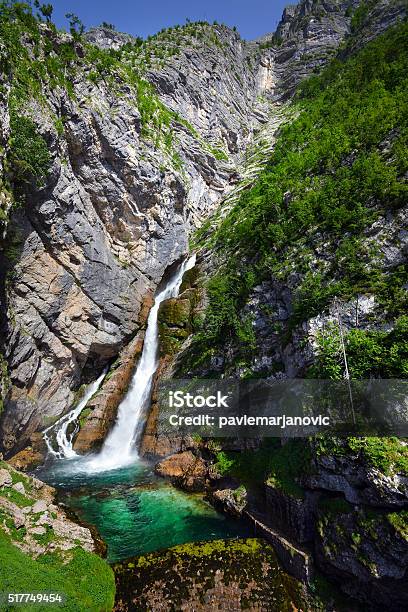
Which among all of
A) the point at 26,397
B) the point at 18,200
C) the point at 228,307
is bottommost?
the point at 26,397

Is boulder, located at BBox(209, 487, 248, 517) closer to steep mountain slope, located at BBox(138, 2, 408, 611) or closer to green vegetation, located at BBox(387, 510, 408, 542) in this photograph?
steep mountain slope, located at BBox(138, 2, 408, 611)

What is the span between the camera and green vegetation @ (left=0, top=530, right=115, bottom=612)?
8.32 m

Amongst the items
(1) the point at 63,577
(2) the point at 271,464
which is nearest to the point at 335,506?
(2) the point at 271,464

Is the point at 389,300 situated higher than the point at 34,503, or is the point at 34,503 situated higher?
the point at 389,300

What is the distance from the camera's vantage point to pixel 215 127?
49688 millimetres

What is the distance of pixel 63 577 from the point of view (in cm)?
914

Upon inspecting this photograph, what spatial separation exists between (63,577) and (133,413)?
14165mm

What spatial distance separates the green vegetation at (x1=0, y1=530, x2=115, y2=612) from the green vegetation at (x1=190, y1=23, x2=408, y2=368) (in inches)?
403

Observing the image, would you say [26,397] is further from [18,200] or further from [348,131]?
[348,131]

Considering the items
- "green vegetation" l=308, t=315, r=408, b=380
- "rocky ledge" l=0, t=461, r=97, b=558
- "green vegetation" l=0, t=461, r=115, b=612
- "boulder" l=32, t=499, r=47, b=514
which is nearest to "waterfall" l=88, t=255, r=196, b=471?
"rocky ledge" l=0, t=461, r=97, b=558

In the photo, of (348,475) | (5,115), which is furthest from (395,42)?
(348,475)

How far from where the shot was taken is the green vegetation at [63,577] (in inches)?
328

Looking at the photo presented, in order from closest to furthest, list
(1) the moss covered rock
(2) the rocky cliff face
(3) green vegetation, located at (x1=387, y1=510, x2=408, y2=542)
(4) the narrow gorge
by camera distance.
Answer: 1. (3) green vegetation, located at (x1=387, y1=510, x2=408, y2=542)
2. (1) the moss covered rock
3. (4) the narrow gorge
4. (2) the rocky cliff face

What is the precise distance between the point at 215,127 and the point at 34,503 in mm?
50930
